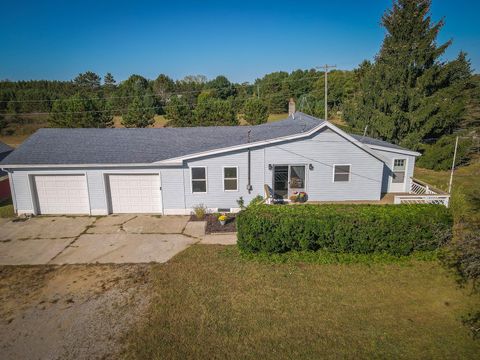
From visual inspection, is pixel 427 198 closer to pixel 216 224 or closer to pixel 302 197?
pixel 302 197

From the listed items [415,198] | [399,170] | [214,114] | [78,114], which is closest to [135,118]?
[78,114]

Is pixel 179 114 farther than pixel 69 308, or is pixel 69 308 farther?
pixel 179 114

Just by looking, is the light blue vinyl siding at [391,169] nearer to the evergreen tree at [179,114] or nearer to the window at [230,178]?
the window at [230,178]

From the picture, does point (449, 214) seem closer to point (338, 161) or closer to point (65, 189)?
point (338, 161)

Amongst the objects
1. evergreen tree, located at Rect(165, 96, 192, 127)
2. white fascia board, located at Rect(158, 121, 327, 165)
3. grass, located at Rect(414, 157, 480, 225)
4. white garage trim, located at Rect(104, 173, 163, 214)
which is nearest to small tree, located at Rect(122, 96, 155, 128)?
evergreen tree, located at Rect(165, 96, 192, 127)

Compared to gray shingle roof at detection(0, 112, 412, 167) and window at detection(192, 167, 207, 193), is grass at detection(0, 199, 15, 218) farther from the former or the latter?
window at detection(192, 167, 207, 193)
